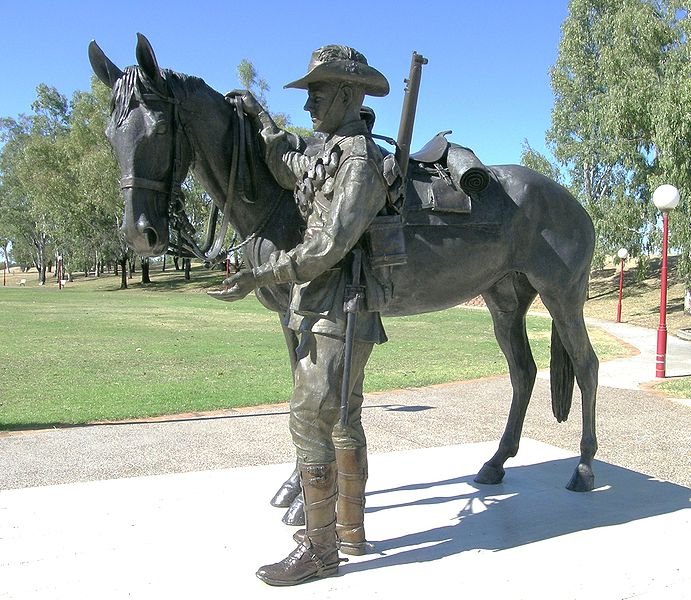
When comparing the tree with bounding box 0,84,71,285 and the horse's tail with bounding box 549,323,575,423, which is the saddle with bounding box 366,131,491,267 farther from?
the tree with bounding box 0,84,71,285

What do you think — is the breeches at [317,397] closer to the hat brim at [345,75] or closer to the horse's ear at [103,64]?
the hat brim at [345,75]

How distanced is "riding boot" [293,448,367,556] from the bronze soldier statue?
0.21 metres

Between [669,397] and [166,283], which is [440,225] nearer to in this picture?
[669,397]

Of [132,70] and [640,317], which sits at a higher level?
[132,70]

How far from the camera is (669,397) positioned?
9.86 meters

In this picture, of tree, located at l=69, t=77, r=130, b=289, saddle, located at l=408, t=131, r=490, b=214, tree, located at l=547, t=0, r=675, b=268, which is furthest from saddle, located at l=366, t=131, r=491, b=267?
tree, located at l=69, t=77, r=130, b=289

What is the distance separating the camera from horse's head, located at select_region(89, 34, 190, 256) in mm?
3061

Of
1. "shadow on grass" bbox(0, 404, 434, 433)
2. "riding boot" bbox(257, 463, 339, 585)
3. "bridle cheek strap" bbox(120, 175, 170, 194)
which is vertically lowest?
"shadow on grass" bbox(0, 404, 434, 433)

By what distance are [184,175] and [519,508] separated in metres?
2.81

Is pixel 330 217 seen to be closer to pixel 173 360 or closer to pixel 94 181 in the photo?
pixel 173 360

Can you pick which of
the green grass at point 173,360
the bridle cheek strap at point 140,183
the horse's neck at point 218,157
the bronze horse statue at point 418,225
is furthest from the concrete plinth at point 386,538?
the green grass at point 173,360

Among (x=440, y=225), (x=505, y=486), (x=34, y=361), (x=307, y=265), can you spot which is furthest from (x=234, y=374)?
(x=307, y=265)

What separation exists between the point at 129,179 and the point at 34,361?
35.8ft

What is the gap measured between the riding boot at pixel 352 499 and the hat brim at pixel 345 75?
1798 mm
